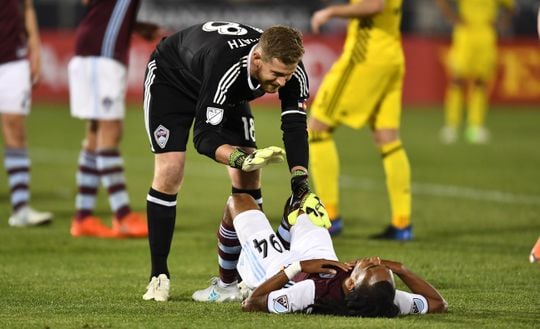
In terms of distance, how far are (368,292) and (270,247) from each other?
2.33 feet

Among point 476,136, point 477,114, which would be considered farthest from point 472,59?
point 476,136

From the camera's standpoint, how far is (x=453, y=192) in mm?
13641

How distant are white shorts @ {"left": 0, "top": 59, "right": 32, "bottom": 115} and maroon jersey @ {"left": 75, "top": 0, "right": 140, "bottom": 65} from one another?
0.73m

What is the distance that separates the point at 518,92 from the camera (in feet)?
85.7

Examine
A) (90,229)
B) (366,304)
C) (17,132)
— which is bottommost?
(90,229)

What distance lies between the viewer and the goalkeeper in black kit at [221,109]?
6461 millimetres

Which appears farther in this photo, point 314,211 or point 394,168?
point 394,168

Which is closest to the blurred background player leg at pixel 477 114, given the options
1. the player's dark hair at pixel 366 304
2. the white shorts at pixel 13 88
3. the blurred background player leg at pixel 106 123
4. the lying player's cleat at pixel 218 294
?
the blurred background player leg at pixel 106 123

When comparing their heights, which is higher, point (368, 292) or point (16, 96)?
point (368, 292)

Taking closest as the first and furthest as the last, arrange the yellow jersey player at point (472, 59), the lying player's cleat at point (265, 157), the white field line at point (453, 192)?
the lying player's cleat at point (265, 157) → the white field line at point (453, 192) → the yellow jersey player at point (472, 59)

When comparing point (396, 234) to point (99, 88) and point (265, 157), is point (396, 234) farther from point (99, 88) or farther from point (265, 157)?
point (265, 157)

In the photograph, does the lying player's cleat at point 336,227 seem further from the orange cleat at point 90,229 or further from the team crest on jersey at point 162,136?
the team crest on jersey at point 162,136

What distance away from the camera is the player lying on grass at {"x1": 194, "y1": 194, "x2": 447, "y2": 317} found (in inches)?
250

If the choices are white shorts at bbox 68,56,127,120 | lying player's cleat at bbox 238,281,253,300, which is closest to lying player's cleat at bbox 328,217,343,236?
white shorts at bbox 68,56,127,120
